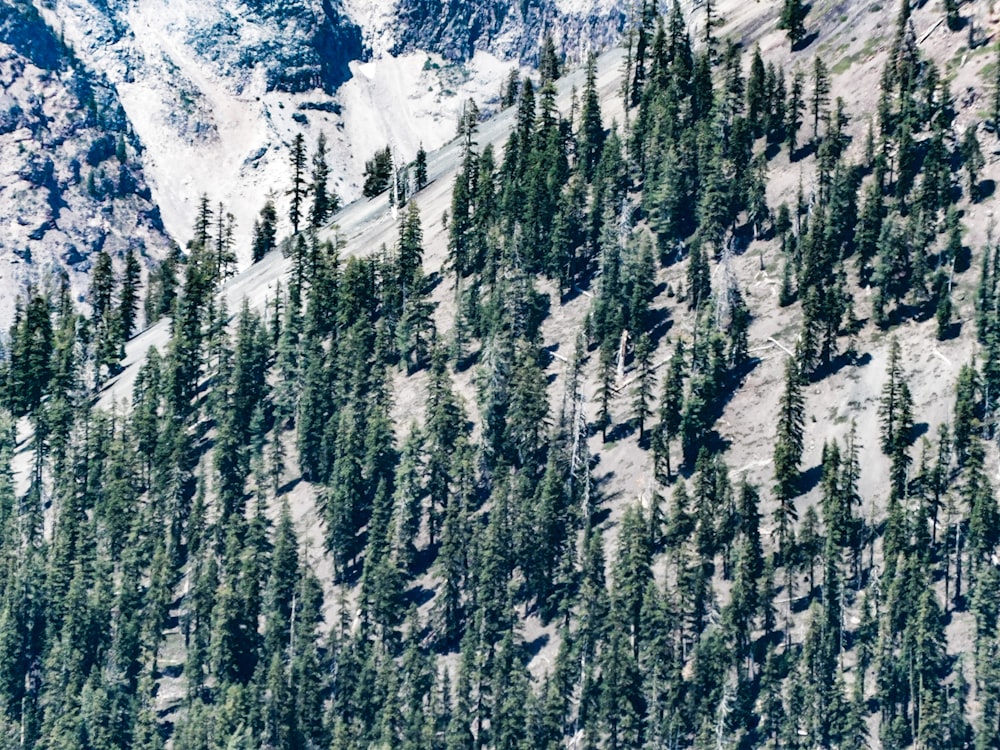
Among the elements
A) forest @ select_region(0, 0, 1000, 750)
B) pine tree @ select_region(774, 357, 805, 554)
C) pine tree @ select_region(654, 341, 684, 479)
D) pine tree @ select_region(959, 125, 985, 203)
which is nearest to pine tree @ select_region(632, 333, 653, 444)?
forest @ select_region(0, 0, 1000, 750)

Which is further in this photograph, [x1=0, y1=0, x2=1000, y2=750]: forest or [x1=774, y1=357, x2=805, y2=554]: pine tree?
[x1=774, y1=357, x2=805, y2=554]: pine tree

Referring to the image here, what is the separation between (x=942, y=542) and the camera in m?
160

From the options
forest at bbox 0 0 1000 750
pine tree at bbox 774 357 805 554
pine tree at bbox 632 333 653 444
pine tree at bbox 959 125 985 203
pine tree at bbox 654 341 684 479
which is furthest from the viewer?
pine tree at bbox 959 125 985 203

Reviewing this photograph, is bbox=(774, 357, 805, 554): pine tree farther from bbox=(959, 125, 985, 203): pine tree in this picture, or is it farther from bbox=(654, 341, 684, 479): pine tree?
bbox=(959, 125, 985, 203): pine tree

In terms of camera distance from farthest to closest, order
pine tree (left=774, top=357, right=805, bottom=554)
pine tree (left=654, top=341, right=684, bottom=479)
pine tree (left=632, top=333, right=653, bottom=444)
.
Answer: pine tree (left=632, top=333, right=653, bottom=444) → pine tree (left=654, top=341, right=684, bottom=479) → pine tree (left=774, top=357, right=805, bottom=554)

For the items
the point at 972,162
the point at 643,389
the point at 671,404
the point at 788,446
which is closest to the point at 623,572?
the point at 788,446

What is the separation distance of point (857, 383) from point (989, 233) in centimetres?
2282

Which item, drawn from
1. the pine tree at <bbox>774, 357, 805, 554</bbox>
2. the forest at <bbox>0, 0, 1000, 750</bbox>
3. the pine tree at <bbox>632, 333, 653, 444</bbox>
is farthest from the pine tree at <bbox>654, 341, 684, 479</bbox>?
the pine tree at <bbox>774, 357, 805, 554</bbox>

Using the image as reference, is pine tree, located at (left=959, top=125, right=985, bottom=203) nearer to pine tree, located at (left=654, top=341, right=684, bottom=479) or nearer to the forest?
the forest

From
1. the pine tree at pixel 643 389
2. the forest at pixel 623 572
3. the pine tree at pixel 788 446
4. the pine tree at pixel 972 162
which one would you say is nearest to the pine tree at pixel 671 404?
the forest at pixel 623 572

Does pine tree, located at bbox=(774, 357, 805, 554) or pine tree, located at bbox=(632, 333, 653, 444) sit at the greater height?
pine tree, located at bbox=(632, 333, 653, 444)

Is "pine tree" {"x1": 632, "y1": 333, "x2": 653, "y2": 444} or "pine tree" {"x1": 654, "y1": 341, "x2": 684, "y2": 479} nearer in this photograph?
"pine tree" {"x1": 654, "y1": 341, "x2": 684, "y2": 479}

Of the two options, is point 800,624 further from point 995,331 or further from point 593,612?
point 995,331

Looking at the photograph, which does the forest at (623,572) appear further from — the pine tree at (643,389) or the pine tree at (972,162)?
the pine tree at (643,389)
